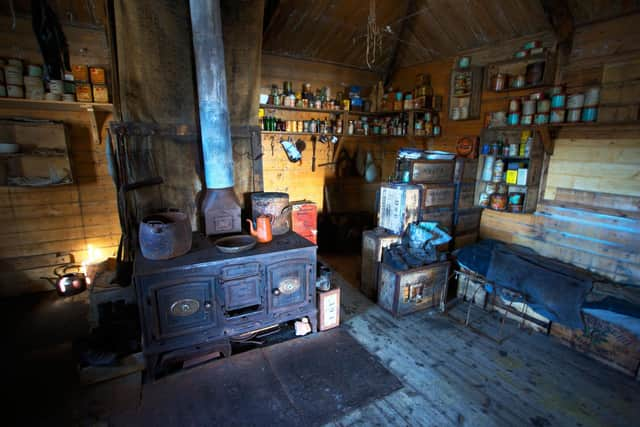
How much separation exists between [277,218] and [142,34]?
5.13 feet

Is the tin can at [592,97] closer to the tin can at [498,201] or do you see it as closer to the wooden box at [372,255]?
the tin can at [498,201]

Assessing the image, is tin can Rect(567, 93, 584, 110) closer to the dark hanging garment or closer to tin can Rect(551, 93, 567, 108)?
tin can Rect(551, 93, 567, 108)

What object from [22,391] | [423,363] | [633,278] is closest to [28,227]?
[22,391]

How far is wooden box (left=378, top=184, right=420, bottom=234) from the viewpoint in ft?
9.16

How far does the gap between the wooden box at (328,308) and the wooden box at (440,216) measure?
111 cm

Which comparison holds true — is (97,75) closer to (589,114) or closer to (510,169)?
(510,169)

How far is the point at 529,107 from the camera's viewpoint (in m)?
2.85

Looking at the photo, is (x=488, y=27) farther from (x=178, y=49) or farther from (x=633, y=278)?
(x=178, y=49)

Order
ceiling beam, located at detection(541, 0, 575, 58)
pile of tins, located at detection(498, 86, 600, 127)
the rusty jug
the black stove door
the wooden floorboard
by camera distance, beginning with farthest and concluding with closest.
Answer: ceiling beam, located at detection(541, 0, 575, 58) < pile of tins, located at detection(498, 86, 600, 127) < the rusty jug < the black stove door < the wooden floorboard

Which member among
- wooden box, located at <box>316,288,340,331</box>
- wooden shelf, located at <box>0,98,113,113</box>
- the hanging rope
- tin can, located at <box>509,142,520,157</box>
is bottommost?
wooden box, located at <box>316,288,340,331</box>

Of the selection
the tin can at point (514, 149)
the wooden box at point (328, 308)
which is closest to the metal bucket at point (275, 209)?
the wooden box at point (328, 308)

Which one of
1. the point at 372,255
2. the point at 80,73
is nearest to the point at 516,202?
the point at 372,255

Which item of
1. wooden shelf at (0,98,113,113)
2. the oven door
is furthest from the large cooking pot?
wooden shelf at (0,98,113,113)

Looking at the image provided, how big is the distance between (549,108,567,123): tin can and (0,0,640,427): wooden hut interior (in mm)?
60
